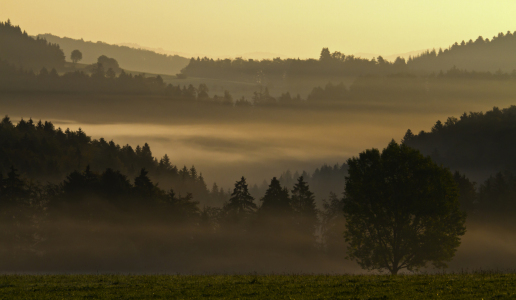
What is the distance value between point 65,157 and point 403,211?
142 m

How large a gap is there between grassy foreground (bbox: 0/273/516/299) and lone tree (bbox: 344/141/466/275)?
76.1ft

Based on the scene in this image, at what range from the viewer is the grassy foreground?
22.8 m

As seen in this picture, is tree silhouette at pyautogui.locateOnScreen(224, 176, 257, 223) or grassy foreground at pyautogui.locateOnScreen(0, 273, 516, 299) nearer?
grassy foreground at pyautogui.locateOnScreen(0, 273, 516, 299)

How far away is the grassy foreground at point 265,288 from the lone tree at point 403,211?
76.1 feet

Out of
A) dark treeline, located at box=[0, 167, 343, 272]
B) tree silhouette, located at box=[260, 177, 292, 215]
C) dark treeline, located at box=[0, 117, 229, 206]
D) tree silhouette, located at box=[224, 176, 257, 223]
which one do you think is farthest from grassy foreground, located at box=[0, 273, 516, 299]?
dark treeline, located at box=[0, 117, 229, 206]

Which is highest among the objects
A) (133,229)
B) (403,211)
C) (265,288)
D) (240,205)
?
(403,211)

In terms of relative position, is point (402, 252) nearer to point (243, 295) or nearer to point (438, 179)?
point (438, 179)

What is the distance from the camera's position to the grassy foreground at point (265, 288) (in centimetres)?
2284

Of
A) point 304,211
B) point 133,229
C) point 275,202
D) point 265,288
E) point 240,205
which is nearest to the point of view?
point 265,288

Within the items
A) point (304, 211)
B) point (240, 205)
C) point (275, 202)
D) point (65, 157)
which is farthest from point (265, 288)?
point (65, 157)

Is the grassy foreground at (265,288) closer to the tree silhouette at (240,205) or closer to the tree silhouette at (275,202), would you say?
the tree silhouette at (275,202)

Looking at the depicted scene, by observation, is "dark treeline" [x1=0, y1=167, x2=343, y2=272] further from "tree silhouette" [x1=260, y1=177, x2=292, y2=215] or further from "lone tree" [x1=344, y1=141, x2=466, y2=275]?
"lone tree" [x1=344, y1=141, x2=466, y2=275]

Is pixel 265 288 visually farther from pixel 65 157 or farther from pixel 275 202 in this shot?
pixel 65 157

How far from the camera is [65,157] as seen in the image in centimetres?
16862
